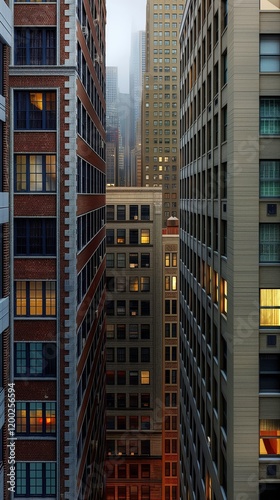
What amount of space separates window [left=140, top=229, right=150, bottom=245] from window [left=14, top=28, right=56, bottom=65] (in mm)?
43733

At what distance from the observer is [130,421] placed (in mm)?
67125

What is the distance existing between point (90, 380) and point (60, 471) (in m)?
11.0

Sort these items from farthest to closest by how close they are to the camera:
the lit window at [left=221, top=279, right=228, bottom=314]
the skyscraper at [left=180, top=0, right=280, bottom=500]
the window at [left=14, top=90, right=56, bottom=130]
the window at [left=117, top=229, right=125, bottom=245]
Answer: the window at [left=117, top=229, right=125, bottom=245] → the window at [left=14, top=90, right=56, bottom=130] → the lit window at [left=221, top=279, right=228, bottom=314] → the skyscraper at [left=180, top=0, right=280, bottom=500]

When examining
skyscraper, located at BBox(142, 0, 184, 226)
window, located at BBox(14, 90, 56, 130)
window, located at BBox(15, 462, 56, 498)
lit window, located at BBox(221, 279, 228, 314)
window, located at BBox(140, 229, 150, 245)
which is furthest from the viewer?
skyscraper, located at BBox(142, 0, 184, 226)

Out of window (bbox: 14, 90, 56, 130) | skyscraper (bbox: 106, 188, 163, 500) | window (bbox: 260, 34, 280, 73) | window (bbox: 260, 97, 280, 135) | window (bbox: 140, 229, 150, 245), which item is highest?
window (bbox: 260, 34, 280, 73)

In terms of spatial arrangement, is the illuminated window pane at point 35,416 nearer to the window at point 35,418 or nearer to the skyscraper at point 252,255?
the window at point 35,418

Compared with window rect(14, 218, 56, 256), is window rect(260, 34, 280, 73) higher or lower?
higher

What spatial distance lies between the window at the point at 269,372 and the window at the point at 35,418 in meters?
10.5

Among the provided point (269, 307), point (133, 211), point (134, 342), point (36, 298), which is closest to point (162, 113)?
point (133, 211)

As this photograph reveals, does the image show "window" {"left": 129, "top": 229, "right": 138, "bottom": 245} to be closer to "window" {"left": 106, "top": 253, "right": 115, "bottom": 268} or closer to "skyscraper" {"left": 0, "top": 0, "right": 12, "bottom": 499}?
"window" {"left": 106, "top": 253, "right": 115, "bottom": 268}

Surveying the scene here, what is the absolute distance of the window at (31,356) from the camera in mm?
24688

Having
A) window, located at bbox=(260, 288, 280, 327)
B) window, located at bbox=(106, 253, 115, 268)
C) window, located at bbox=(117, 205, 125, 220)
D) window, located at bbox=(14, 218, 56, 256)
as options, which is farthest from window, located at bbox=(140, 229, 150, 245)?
window, located at bbox=(260, 288, 280, 327)

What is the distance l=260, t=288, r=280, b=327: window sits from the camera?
20094 millimetres

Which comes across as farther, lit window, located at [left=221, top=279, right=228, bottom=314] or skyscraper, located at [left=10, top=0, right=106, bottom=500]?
skyscraper, located at [left=10, top=0, right=106, bottom=500]
